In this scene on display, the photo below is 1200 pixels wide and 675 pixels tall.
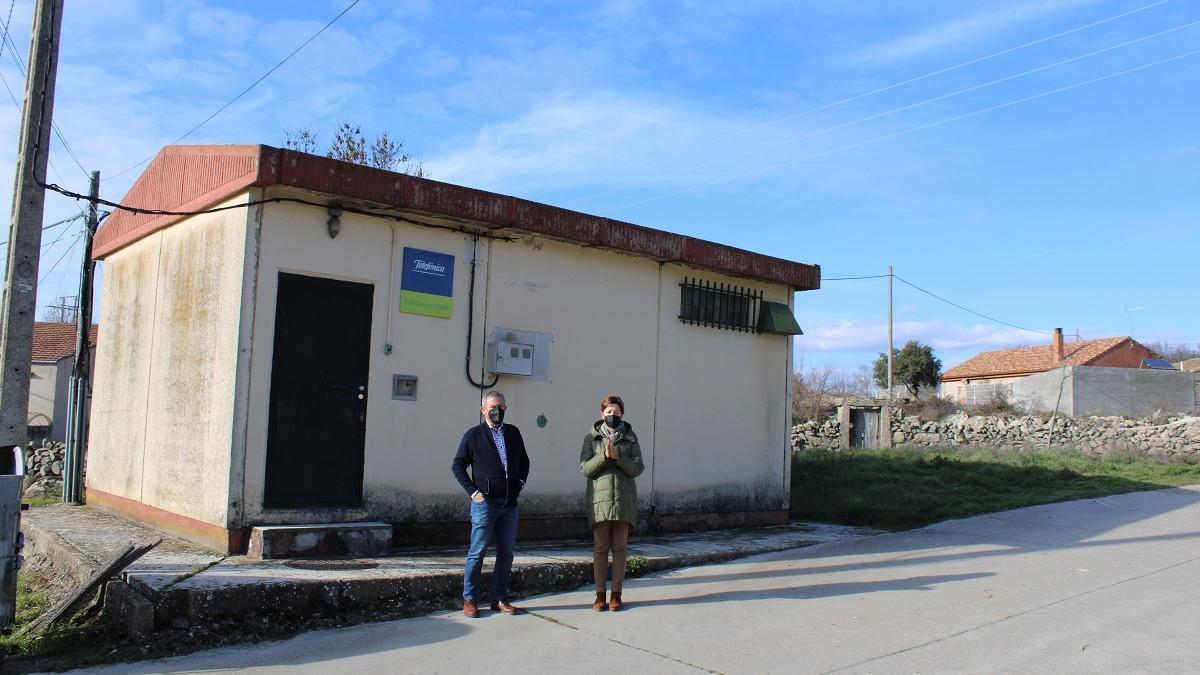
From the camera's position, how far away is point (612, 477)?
707 centimetres

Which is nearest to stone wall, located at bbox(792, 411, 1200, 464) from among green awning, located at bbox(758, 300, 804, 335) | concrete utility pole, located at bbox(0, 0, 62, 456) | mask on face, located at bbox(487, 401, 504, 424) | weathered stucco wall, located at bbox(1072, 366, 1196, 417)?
weathered stucco wall, located at bbox(1072, 366, 1196, 417)

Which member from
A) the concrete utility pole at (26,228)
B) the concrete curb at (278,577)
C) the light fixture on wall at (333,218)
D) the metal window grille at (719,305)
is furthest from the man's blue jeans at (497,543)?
the metal window grille at (719,305)

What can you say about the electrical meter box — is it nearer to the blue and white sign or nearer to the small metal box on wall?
the small metal box on wall

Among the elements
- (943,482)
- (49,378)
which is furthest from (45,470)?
(49,378)

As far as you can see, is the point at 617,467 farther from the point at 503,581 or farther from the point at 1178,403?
the point at 1178,403

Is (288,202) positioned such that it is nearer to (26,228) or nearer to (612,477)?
(26,228)

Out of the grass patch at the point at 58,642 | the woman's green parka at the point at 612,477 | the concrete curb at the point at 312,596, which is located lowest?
the grass patch at the point at 58,642

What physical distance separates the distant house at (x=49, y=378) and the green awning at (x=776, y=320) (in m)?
22.6

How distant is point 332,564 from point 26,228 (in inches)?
141

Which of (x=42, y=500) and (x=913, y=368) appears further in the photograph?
(x=913, y=368)

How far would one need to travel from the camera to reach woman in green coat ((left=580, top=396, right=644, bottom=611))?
23.0 ft

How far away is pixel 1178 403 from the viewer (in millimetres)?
36531

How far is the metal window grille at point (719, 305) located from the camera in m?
11.0

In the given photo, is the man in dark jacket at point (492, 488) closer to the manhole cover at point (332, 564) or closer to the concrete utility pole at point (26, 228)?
the manhole cover at point (332, 564)
